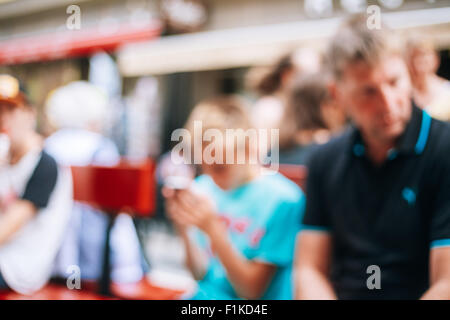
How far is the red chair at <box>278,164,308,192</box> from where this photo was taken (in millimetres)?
1493

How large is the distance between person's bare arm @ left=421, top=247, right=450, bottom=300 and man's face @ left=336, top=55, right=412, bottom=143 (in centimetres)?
33

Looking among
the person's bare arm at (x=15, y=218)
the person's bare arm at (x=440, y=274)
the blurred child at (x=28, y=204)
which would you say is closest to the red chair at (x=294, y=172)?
the person's bare arm at (x=440, y=274)

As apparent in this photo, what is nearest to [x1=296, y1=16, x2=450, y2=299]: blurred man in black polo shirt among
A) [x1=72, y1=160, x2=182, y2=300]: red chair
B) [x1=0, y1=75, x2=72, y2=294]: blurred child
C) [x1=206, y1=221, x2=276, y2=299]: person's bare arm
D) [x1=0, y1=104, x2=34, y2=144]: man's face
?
[x1=206, y1=221, x2=276, y2=299]: person's bare arm

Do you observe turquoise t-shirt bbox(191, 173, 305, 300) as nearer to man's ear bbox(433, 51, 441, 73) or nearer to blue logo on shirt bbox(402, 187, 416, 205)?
blue logo on shirt bbox(402, 187, 416, 205)

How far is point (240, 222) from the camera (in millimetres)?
1394

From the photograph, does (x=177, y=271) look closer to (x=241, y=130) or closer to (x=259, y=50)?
(x=241, y=130)

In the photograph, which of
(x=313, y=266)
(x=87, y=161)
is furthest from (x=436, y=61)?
(x=87, y=161)

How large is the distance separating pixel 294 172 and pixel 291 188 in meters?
0.13

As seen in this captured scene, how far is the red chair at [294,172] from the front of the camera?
1.49m

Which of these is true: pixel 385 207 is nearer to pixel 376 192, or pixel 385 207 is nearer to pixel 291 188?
pixel 376 192
